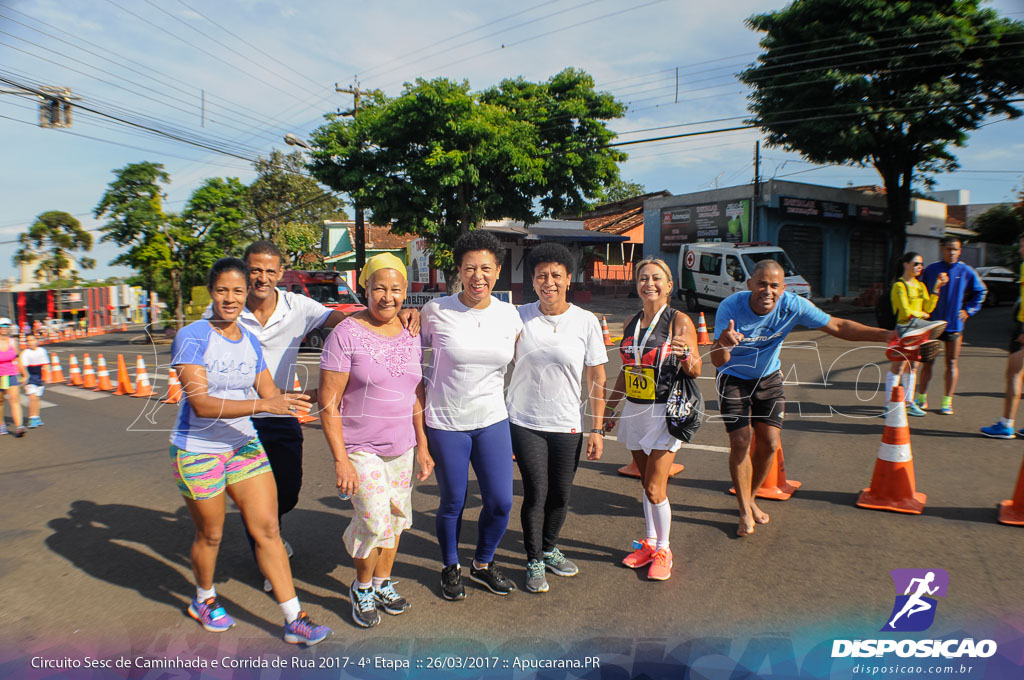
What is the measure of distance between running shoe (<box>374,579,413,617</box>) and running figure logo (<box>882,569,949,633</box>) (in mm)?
2405

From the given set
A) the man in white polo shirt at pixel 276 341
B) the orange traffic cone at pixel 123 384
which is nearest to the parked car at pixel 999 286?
the man in white polo shirt at pixel 276 341

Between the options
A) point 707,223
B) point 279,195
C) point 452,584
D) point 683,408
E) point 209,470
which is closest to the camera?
point 209,470

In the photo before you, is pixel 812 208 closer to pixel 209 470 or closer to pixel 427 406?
pixel 427 406

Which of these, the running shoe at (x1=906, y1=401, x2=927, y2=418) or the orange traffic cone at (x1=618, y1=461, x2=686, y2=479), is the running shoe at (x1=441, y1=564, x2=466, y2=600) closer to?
the orange traffic cone at (x1=618, y1=461, x2=686, y2=479)

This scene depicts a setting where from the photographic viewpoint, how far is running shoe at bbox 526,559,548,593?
3.46 meters

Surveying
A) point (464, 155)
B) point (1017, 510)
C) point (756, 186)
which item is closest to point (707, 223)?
point (756, 186)

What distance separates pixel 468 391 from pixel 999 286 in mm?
26776

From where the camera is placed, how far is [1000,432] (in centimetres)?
624

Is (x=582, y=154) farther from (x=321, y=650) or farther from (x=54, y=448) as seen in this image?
(x=321, y=650)

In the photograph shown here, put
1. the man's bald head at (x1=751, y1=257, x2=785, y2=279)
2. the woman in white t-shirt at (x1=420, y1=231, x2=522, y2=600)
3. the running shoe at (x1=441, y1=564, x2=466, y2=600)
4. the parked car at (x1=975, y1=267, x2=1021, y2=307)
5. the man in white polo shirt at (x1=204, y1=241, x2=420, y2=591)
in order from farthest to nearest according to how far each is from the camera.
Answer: the parked car at (x1=975, y1=267, x2=1021, y2=307) < the man's bald head at (x1=751, y1=257, x2=785, y2=279) < the man in white polo shirt at (x1=204, y1=241, x2=420, y2=591) < the running shoe at (x1=441, y1=564, x2=466, y2=600) < the woman in white t-shirt at (x1=420, y1=231, x2=522, y2=600)

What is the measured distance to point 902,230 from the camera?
2320cm

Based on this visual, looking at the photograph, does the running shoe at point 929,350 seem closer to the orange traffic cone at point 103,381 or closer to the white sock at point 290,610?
the white sock at point 290,610

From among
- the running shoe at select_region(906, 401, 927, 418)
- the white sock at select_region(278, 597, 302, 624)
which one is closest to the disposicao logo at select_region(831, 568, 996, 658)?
the white sock at select_region(278, 597, 302, 624)

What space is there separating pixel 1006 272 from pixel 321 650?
93.9 feet
